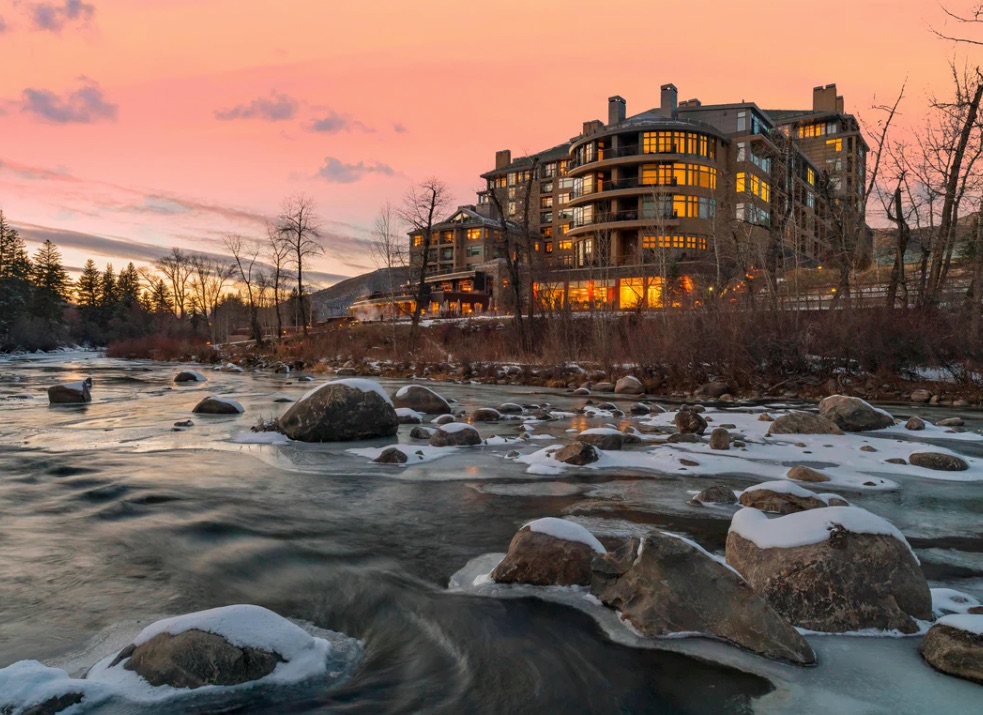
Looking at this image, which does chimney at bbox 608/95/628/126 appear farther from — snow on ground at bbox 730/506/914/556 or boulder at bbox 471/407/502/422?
snow on ground at bbox 730/506/914/556

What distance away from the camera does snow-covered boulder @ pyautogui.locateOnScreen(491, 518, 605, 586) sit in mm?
4547

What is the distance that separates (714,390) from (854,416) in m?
6.96

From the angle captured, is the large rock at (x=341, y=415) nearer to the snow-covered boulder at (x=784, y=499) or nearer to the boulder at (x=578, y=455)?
the boulder at (x=578, y=455)

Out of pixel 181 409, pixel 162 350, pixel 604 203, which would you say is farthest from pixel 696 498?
pixel 604 203

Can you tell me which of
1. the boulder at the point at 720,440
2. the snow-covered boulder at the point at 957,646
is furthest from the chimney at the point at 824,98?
the snow-covered boulder at the point at 957,646

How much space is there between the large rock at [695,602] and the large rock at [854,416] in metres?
9.24

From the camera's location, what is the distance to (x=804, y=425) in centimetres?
1118

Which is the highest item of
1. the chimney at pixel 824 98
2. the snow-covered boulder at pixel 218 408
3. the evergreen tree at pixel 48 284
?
the chimney at pixel 824 98

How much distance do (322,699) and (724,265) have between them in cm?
3938

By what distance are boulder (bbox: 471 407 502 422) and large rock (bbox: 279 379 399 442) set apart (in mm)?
2605

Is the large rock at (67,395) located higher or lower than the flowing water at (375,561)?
higher

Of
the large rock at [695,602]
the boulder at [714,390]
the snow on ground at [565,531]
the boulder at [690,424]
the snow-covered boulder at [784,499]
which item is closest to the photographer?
the large rock at [695,602]

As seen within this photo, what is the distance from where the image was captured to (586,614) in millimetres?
4098

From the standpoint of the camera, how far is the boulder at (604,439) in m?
9.76
